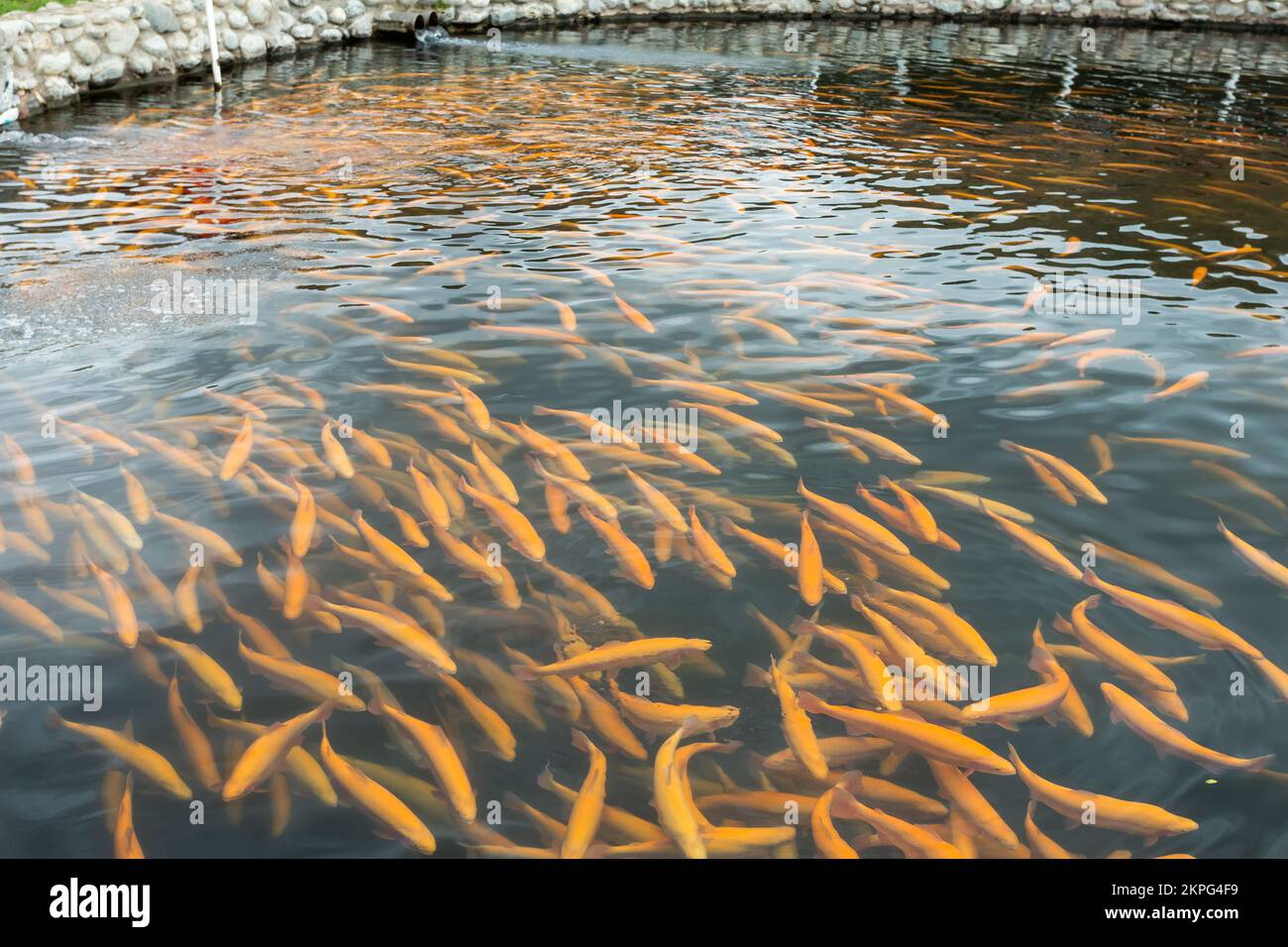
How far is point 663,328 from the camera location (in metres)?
7.09

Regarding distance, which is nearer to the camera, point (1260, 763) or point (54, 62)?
point (1260, 763)

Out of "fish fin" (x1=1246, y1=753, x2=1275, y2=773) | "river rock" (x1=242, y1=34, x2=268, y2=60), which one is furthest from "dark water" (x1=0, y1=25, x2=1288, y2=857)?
"river rock" (x1=242, y1=34, x2=268, y2=60)

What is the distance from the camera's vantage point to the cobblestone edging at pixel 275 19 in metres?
13.2

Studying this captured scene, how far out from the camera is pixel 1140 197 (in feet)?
33.8

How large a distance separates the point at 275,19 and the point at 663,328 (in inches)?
538

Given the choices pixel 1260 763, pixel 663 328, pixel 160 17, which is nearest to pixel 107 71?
pixel 160 17

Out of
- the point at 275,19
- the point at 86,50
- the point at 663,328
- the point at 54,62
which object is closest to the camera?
the point at 663,328

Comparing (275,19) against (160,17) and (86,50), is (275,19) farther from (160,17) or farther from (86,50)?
(86,50)

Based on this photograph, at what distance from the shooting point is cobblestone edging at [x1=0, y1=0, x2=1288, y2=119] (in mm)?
13250

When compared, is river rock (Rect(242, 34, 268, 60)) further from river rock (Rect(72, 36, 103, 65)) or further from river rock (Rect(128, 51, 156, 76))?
river rock (Rect(72, 36, 103, 65))

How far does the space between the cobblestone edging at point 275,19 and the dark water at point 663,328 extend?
697 mm

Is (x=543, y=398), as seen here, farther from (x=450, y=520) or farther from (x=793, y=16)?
(x=793, y=16)

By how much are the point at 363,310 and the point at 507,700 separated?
4.04 metres

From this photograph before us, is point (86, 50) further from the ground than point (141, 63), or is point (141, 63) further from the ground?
point (86, 50)
